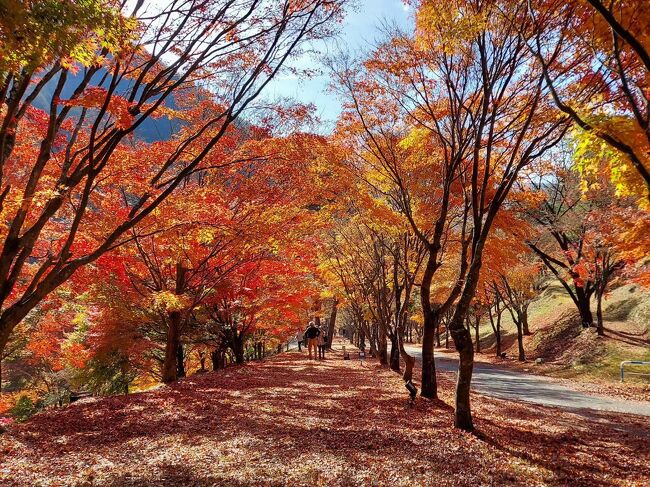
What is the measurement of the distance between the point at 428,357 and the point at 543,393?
6742 mm

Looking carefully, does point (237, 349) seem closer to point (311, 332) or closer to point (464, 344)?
point (311, 332)

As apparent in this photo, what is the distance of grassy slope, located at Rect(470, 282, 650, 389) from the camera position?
17.5m

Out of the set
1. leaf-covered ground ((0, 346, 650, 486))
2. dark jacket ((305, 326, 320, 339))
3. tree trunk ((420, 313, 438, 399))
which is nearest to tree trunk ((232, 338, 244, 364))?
dark jacket ((305, 326, 320, 339))

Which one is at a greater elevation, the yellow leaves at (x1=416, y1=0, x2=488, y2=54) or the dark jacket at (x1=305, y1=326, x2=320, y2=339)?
the yellow leaves at (x1=416, y1=0, x2=488, y2=54)

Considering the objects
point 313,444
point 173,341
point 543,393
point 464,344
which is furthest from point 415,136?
point 543,393

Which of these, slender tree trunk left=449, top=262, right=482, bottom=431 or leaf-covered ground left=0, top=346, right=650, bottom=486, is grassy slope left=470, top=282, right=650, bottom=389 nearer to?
leaf-covered ground left=0, top=346, right=650, bottom=486

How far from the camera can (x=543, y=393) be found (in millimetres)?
13531

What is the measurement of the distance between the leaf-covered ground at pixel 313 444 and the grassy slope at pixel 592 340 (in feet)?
32.0

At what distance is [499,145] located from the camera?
10.0 metres

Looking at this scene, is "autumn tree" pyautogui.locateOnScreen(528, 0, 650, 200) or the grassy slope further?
the grassy slope

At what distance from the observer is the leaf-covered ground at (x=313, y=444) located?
489cm

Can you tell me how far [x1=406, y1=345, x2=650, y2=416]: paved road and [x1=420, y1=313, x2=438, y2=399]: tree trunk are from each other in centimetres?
394

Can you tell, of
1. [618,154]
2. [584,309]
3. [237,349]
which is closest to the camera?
[618,154]

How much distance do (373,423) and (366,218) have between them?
7.16 metres
